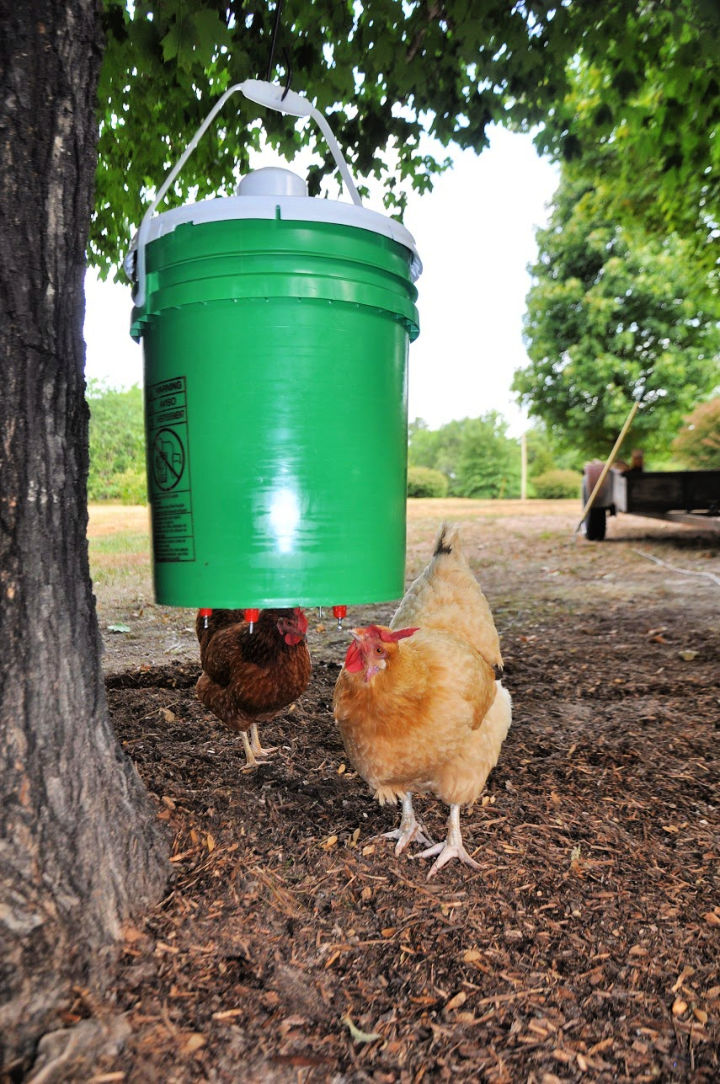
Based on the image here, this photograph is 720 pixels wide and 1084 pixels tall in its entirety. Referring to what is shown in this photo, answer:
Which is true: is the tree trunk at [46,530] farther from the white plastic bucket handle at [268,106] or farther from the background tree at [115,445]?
the background tree at [115,445]

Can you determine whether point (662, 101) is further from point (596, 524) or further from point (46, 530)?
point (596, 524)

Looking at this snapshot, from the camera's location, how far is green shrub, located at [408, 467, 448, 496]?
18.8 m

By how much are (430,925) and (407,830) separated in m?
0.44

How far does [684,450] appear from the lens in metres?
12.4

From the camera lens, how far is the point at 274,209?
1.17 metres

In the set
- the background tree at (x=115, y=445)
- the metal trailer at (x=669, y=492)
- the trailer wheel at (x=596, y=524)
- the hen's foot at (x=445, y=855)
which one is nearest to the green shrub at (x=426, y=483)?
the trailer wheel at (x=596, y=524)

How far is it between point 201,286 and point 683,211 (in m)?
6.35

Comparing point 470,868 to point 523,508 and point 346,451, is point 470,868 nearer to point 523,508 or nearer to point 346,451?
point 346,451

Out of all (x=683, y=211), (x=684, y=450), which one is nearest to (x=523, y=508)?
(x=684, y=450)

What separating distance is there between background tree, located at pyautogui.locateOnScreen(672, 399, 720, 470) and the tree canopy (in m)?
8.87

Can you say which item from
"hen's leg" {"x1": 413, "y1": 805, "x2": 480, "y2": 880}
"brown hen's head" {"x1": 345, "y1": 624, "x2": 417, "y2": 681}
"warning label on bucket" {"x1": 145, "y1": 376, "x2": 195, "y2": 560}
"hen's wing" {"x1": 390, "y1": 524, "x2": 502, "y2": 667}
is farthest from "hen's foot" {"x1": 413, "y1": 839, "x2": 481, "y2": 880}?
"warning label on bucket" {"x1": 145, "y1": 376, "x2": 195, "y2": 560}

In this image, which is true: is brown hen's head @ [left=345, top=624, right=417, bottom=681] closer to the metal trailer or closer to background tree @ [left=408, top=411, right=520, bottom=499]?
the metal trailer

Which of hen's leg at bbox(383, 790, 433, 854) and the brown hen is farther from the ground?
the brown hen

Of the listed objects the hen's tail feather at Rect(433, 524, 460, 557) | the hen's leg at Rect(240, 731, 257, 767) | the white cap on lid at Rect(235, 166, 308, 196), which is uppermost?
the white cap on lid at Rect(235, 166, 308, 196)
